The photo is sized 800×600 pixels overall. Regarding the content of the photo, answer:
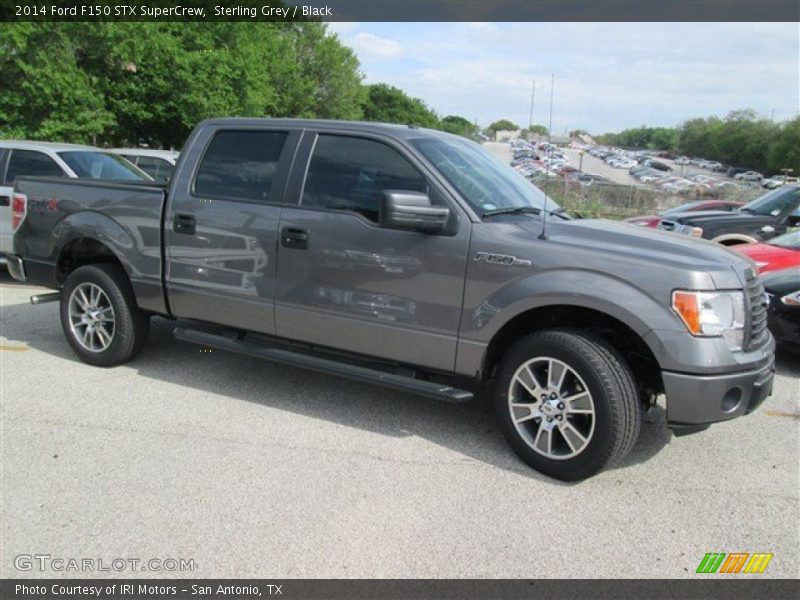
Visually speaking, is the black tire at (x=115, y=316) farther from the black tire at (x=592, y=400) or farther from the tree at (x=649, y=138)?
the tree at (x=649, y=138)

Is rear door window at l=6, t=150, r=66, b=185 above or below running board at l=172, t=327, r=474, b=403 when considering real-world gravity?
above

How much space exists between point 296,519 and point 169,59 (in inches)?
877

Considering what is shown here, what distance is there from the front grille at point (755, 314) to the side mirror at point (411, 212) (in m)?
1.76

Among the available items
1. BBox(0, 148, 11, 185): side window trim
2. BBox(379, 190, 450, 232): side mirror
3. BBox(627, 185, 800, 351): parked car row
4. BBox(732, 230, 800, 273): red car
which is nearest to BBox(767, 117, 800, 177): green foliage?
BBox(627, 185, 800, 351): parked car row

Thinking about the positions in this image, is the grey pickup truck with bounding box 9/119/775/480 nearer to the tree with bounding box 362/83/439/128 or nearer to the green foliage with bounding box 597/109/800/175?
the green foliage with bounding box 597/109/800/175

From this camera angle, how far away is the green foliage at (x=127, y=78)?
54.5ft

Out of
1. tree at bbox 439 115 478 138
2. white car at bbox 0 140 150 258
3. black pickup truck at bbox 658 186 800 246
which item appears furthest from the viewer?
tree at bbox 439 115 478 138

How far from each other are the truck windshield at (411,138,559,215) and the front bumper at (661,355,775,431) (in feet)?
4.88

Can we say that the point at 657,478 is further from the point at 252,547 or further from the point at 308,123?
the point at 308,123

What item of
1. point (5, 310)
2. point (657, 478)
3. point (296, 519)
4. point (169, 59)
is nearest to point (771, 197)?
point (657, 478)

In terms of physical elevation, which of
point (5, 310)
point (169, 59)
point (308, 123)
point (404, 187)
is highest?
point (169, 59)

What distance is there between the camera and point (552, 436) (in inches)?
154

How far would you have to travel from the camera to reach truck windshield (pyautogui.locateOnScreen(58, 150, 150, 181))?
29.9 feet
